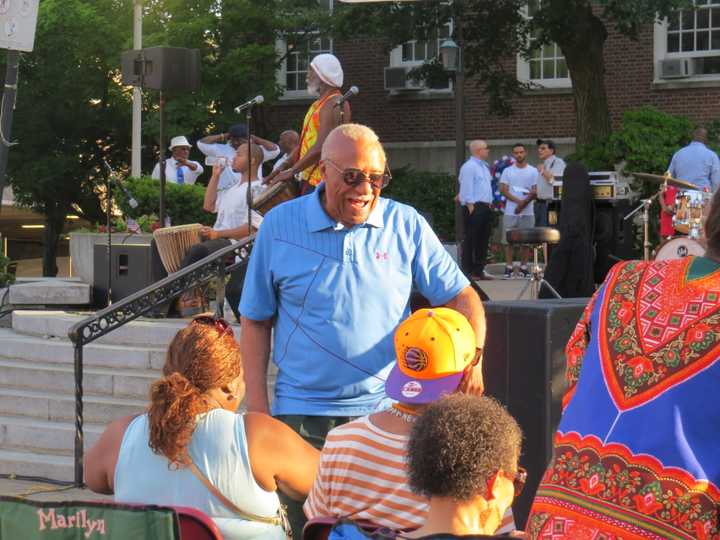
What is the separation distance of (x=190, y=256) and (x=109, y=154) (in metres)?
21.9

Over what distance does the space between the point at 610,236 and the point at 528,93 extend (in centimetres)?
1473

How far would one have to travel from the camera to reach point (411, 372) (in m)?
4.20

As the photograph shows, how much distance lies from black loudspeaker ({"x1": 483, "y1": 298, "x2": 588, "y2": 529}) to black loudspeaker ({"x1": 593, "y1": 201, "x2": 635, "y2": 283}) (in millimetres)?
7447

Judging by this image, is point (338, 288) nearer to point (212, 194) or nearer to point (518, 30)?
point (212, 194)

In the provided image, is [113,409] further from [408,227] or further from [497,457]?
[497,457]

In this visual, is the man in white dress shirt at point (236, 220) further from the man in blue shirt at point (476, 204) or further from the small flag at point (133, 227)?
the man in blue shirt at point (476, 204)

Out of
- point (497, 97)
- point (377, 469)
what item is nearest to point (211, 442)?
point (377, 469)

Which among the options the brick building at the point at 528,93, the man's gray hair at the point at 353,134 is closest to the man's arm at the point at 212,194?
the man's gray hair at the point at 353,134

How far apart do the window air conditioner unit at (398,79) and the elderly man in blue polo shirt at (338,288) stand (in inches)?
967

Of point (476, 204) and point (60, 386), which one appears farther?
point (476, 204)

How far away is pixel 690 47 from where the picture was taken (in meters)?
27.4

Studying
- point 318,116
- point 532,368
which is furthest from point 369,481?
point 318,116

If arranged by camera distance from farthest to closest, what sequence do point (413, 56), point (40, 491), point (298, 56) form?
point (298, 56), point (413, 56), point (40, 491)

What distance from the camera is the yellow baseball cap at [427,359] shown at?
4.14m
